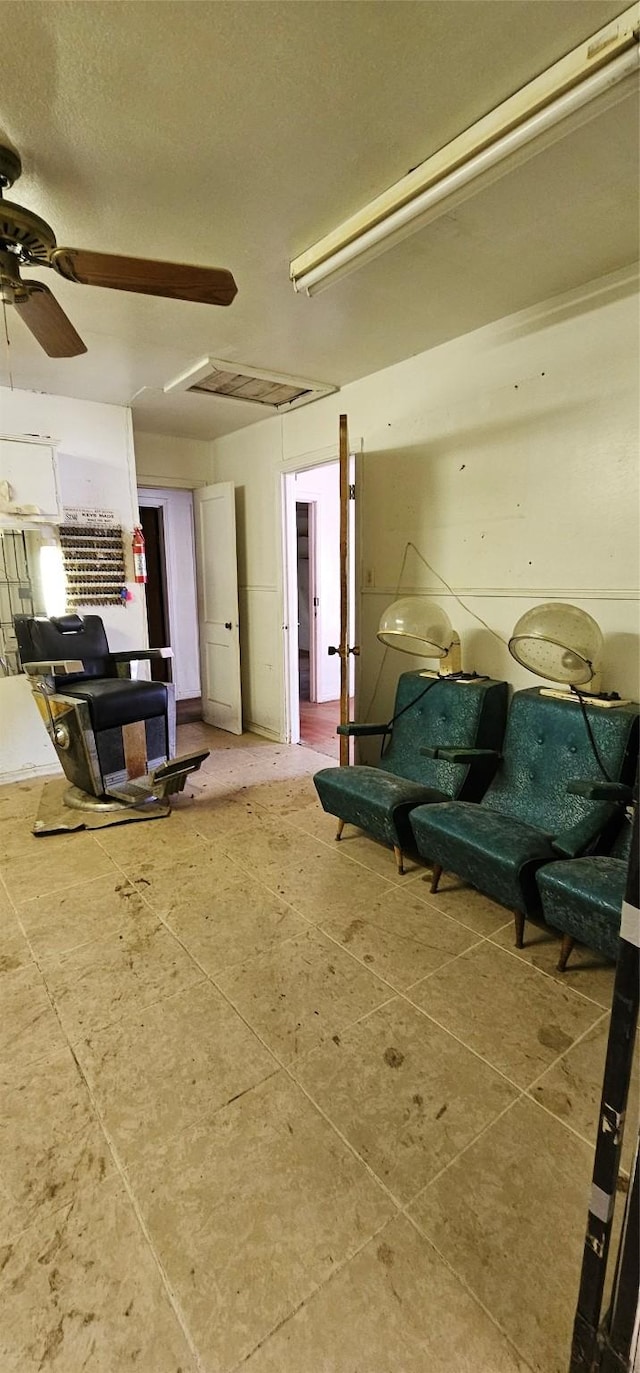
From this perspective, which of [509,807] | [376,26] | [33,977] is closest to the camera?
[376,26]

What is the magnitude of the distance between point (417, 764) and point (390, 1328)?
7.13 feet

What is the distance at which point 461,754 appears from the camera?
2592 mm

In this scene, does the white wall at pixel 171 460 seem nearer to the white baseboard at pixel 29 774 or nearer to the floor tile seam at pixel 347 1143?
the white baseboard at pixel 29 774

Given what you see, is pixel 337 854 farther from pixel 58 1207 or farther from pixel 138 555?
pixel 138 555

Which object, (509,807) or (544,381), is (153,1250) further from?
(544,381)

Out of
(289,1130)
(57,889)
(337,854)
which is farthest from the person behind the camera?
(337,854)

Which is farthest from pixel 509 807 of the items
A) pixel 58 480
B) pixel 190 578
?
pixel 190 578

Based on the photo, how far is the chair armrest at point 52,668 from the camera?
3.22m

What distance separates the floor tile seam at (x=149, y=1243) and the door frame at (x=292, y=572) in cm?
278

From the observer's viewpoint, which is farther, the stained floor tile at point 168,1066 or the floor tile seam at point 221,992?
the floor tile seam at point 221,992

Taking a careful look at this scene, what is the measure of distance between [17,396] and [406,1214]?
4.48 metres

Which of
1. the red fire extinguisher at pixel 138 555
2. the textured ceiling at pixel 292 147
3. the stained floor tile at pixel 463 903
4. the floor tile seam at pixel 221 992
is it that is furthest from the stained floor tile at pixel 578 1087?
the red fire extinguisher at pixel 138 555

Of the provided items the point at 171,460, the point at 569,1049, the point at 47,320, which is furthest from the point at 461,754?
the point at 171,460

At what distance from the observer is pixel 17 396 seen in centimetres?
374
